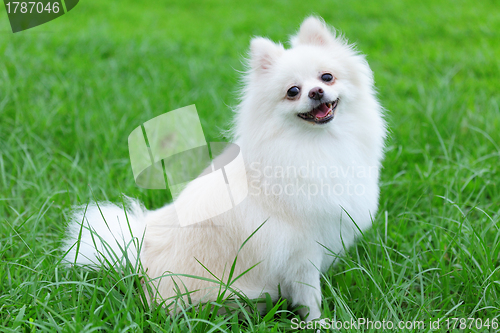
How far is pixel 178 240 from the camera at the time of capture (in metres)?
2.05

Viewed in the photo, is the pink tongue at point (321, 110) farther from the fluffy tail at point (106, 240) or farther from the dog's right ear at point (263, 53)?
the fluffy tail at point (106, 240)

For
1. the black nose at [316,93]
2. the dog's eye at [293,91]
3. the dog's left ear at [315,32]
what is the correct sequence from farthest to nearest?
the dog's left ear at [315,32]
the dog's eye at [293,91]
the black nose at [316,93]

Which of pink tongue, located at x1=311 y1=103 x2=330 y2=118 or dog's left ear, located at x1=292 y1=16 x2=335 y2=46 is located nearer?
pink tongue, located at x1=311 y1=103 x2=330 y2=118

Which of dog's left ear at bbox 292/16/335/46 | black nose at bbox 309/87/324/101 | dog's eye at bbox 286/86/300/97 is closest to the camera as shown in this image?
black nose at bbox 309/87/324/101

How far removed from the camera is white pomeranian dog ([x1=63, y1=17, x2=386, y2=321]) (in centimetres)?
197

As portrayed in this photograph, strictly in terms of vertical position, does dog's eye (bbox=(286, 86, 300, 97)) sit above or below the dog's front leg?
above

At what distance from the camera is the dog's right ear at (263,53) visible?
2.08 metres

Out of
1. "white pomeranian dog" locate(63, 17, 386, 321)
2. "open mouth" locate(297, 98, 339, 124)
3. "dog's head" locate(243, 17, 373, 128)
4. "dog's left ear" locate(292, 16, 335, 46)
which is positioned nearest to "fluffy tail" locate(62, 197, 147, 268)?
"white pomeranian dog" locate(63, 17, 386, 321)

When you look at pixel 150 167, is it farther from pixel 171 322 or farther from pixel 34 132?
pixel 171 322

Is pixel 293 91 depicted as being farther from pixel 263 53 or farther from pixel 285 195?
pixel 285 195

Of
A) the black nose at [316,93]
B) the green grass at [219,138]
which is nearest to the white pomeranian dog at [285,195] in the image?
the black nose at [316,93]

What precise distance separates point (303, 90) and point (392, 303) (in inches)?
48.2

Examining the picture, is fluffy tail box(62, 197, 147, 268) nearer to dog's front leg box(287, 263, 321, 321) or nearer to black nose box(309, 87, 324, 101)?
dog's front leg box(287, 263, 321, 321)

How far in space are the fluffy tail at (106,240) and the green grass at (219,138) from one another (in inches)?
3.5
